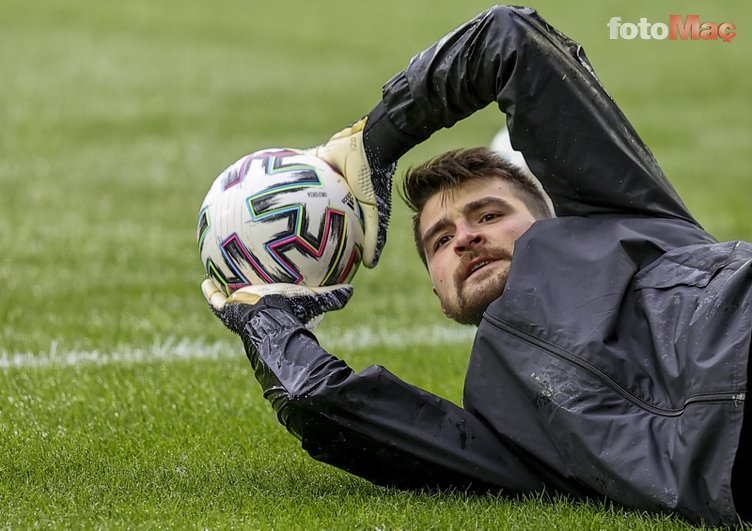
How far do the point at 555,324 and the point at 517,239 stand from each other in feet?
1.68

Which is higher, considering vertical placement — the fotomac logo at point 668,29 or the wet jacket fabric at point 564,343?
the fotomac logo at point 668,29

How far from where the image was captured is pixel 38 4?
931 inches

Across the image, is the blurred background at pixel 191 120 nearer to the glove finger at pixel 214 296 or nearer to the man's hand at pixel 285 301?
the glove finger at pixel 214 296

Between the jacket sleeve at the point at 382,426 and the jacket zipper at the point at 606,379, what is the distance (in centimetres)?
34

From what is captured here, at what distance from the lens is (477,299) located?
4469mm

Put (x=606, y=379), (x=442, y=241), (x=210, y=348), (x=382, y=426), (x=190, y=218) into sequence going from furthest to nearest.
Result: (x=190, y=218)
(x=210, y=348)
(x=442, y=241)
(x=382, y=426)
(x=606, y=379)

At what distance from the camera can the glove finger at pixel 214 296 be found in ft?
14.8

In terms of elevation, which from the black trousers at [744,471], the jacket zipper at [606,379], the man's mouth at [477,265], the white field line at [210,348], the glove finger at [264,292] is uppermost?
the man's mouth at [477,265]

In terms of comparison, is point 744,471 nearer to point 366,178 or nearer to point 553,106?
point 553,106

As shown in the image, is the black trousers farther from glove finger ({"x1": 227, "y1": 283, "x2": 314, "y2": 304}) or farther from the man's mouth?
glove finger ({"x1": 227, "y1": 283, "x2": 314, "y2": 304})

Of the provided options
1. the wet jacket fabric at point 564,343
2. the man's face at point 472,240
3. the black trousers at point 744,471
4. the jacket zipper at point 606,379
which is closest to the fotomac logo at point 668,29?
the man's face at point 472,240

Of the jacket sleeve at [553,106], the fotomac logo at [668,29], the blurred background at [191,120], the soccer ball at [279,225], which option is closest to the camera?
the jacket sleeve at [553,106]

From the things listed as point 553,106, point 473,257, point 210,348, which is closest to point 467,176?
point 473,257

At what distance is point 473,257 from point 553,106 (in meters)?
0.67
